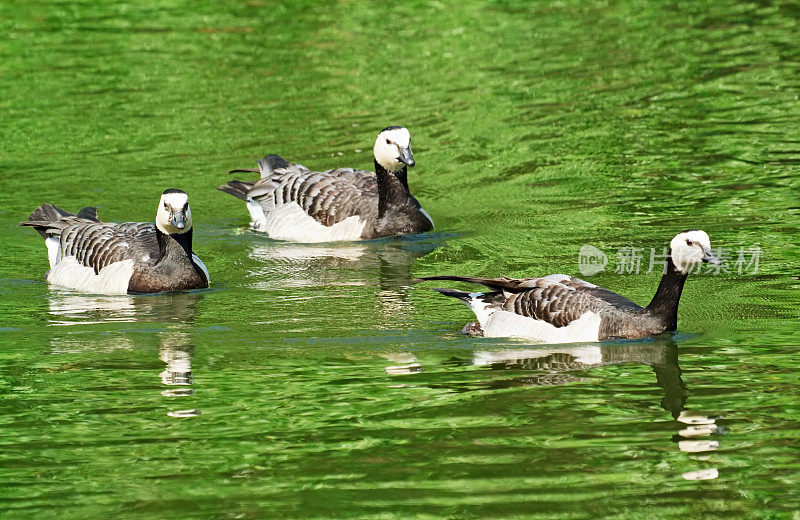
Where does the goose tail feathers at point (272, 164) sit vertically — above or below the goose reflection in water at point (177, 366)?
above

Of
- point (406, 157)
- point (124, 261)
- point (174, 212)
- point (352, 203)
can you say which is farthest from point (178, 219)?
point (352, 203)

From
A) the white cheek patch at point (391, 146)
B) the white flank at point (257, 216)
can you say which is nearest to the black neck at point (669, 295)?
the white cheek patch at point (391, 146)

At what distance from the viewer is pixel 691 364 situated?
37.3 feet

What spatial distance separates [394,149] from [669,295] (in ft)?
21.4

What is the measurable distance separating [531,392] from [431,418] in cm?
110

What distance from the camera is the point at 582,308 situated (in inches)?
469

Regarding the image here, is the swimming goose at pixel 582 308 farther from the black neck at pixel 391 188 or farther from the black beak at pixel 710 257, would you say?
the black neck at pixel 391 188

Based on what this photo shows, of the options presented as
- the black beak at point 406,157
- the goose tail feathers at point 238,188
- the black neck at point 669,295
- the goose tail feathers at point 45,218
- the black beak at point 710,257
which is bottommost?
the black neck at point 669,295

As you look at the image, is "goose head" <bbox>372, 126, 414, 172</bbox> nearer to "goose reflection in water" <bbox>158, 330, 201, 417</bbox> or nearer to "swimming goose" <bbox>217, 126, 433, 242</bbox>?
"swimming goose" <bbox>217, 126, 433, 242</bbox>

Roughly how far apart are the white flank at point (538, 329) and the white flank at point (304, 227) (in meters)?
5.69

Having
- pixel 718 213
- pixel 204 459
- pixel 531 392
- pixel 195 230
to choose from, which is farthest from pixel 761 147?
pixel 204 459

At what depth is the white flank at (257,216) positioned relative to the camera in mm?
18641

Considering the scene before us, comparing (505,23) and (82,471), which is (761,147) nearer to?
(505,23)

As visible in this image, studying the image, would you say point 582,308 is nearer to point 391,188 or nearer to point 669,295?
point 669,295
